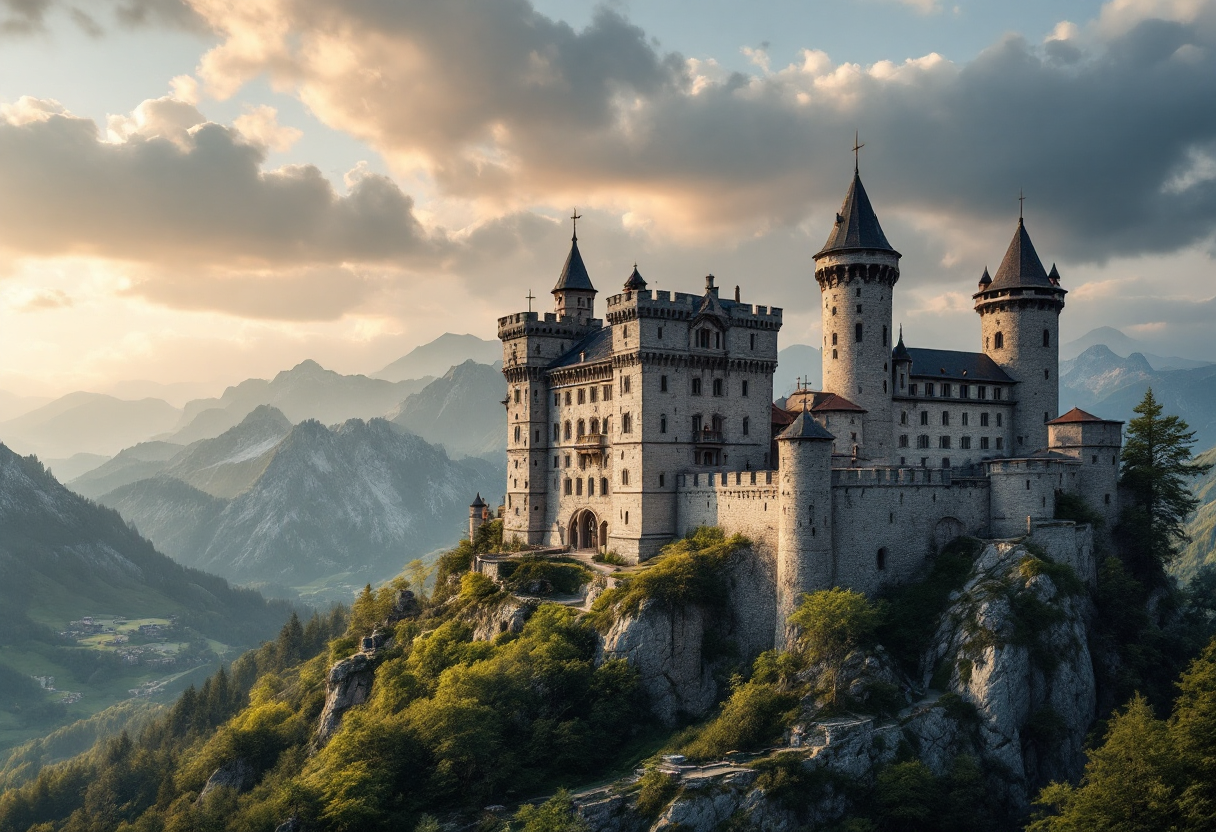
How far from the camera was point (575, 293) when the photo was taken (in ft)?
367

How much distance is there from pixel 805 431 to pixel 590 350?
3251 cm

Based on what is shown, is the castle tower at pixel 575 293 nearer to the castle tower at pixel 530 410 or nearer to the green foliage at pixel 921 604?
the castle tower at pixel 530 410

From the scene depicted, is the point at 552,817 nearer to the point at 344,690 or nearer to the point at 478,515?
the point at 344,690

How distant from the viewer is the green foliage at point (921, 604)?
76312mm

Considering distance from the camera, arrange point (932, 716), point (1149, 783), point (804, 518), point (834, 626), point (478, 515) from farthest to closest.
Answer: point (478, 515), point (804, 518), point (834, 626), point (932, 716), point (1149, 783)

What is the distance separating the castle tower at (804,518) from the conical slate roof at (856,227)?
27636 mm

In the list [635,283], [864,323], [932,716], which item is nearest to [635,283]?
[635,283]

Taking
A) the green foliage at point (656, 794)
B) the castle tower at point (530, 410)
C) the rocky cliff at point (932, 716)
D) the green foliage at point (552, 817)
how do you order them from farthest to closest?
the castle tower at point (530, 410) → the rocky cliff at point (932, 716) → the green foliage at point (656, 794) → the green foliage at point (552, 817)

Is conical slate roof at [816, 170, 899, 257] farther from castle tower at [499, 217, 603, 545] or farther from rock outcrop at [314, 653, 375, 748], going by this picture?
rock outcrop at [314, 653, 375, 748]

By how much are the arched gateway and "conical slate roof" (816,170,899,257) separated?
3615 centimetres

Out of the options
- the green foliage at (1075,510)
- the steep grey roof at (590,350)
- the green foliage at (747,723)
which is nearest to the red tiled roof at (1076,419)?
the green foliage at (1075,510)

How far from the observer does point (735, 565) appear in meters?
80.9

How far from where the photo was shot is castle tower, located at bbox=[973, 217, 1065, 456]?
4058 inches

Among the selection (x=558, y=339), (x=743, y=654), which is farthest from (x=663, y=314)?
(x=743, y=654)
